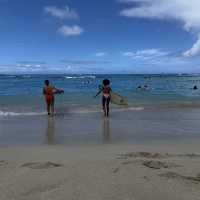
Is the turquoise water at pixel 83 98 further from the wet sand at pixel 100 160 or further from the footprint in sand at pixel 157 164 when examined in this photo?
the footprint in sand at pixel 157 164

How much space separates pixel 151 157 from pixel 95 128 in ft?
15.5

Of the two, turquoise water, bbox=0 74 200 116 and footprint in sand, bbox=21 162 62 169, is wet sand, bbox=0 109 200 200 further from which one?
turquoise water, bbox=0 74 200 116

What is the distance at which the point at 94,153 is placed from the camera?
7164mm

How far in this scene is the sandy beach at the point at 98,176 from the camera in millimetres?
4152

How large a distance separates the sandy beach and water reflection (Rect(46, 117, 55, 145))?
72.1 inches

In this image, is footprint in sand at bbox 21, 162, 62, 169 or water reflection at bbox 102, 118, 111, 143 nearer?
footprint in sand at bbox 21, 162, 62, 169

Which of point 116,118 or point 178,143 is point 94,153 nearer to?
point 178,143

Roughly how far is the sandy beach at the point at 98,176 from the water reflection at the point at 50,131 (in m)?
1.83

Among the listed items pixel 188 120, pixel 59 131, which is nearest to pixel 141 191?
pixel 59 131

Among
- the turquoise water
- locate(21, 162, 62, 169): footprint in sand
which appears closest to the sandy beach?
locate(21, 162, 62, 169): footprint in sand

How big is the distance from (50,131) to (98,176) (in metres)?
5.94

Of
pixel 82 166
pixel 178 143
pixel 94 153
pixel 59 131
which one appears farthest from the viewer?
pixel 59 131

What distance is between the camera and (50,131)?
34.8 ft

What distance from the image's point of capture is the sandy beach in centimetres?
415
